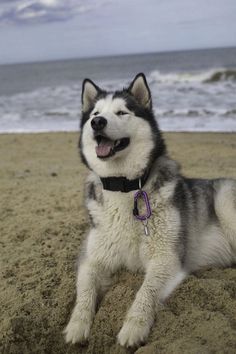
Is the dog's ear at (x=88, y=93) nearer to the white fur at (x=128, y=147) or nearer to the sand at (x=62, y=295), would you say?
the white fur at (x=128, y=147)

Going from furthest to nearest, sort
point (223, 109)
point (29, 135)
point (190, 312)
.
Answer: point (223, 109)
point (29, 135)
point (190, 312)

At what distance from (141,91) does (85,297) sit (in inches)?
69.8

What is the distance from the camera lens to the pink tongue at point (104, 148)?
11.4ft

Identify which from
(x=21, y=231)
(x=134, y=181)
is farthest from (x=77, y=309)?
(x=21, y=231)

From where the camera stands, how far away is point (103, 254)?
3539 millimetres

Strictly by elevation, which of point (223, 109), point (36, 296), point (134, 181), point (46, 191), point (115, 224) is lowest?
point (223, 109)

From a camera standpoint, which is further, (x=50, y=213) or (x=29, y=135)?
(x=29, y=135)

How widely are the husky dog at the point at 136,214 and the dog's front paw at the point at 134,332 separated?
0.07 m

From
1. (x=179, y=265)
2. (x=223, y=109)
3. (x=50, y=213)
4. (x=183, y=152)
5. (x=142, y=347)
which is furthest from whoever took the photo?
(x=223, y=109)

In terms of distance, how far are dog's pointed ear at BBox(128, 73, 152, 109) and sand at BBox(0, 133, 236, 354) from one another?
1469 mm

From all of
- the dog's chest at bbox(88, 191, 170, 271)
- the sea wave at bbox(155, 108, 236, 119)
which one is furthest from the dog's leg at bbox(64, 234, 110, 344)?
the sea wave at bbox(155, 108, 236, 119)

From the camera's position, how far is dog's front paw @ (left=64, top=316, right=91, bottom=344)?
10.3ft

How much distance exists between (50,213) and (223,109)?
1138 cm

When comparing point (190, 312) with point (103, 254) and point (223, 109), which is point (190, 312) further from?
point (223, 109)
